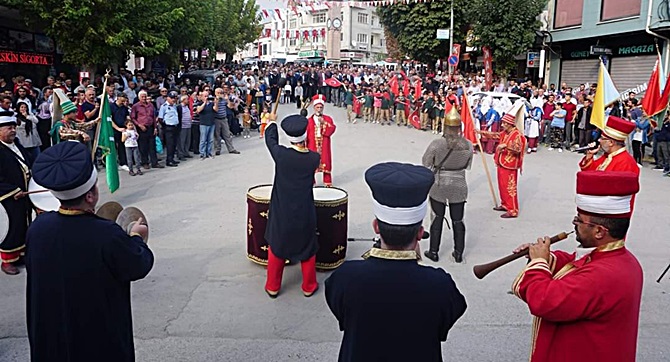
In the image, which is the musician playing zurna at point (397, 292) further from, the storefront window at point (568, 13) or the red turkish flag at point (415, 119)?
the storefront window at point (568, 13)

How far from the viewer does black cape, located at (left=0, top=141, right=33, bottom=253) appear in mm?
6234

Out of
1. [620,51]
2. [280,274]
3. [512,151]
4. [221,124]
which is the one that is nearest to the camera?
[280,274]

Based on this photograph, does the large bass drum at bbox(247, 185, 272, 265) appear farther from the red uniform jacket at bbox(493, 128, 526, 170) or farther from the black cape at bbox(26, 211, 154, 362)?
the red uniform jacket at bbox(493, 128, 526, 170)

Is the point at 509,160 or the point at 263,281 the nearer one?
the point at 263,281

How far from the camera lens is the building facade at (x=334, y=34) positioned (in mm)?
74500

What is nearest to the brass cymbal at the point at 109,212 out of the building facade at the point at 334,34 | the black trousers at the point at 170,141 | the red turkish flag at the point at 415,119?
the black trousers at the point at 170,141

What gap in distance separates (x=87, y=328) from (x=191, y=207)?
6937mm

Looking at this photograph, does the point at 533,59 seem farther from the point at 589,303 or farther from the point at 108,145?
the point at 589,303

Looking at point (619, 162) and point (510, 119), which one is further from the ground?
point (510, 119)

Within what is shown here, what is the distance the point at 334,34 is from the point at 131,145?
6479cm

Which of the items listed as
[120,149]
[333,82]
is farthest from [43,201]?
[333,82]

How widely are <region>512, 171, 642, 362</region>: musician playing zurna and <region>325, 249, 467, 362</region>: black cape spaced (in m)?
0.41

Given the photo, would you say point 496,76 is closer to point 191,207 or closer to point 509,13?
point 509,13

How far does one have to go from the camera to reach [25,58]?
1862cm
